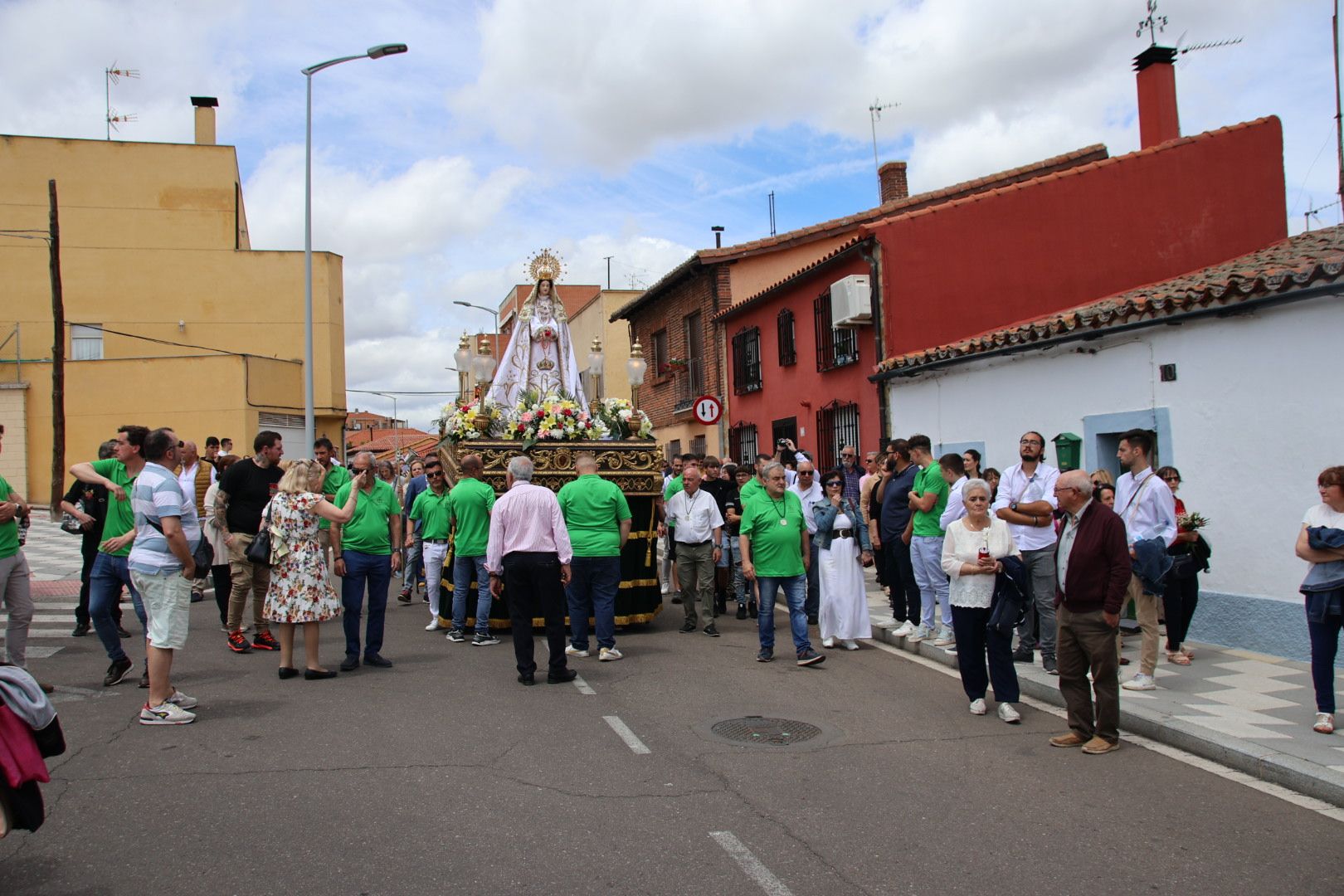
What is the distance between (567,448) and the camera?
1088cm

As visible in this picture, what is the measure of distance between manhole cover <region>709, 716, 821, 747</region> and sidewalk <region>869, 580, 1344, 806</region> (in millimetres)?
2120

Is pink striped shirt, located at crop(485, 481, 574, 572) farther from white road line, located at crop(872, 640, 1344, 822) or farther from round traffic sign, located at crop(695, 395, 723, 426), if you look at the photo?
round traffic sign, located at crop(695, 395, 723, 426)

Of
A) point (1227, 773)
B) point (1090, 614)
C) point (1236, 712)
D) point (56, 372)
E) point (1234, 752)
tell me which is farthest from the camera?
point (56, 372)

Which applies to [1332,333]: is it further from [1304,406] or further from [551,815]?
[551,815]

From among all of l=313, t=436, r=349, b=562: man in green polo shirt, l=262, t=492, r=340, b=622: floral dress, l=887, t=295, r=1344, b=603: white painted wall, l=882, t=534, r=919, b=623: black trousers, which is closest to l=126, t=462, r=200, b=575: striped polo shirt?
l=262, t=492, r=340, b=622: floral dress

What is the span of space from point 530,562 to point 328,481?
327 centimetres

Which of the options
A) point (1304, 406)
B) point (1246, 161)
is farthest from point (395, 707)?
point (1246, 161)

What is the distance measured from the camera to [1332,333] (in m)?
8.41

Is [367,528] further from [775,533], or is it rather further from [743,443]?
[743,443]

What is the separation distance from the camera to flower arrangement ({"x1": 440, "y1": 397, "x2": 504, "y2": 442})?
11.0 metres

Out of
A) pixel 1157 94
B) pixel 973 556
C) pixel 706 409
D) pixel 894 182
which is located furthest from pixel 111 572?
pixel 894 182

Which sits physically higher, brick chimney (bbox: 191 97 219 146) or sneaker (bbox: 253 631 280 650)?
brick chimney (bbox: 191 97 219 146)

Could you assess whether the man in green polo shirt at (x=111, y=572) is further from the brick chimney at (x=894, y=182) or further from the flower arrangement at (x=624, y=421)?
the brick chimney at (x=894, y=182)

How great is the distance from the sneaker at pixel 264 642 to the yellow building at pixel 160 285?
922 inches
